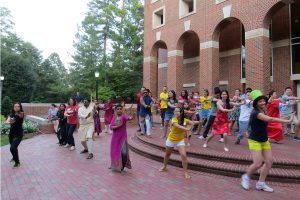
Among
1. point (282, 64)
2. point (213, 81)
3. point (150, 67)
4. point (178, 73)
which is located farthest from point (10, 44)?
point (282, 64)

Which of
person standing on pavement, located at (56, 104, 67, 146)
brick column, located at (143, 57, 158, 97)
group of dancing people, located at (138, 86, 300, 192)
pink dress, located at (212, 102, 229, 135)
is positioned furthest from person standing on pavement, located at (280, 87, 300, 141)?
brick column, located at (143, 57, 158, 97)

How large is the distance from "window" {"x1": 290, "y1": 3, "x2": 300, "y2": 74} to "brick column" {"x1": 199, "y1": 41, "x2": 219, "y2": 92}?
13.0 feet

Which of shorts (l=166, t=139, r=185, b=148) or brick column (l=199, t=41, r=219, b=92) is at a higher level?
brick column (l=199, t=41, r=219, b=92)

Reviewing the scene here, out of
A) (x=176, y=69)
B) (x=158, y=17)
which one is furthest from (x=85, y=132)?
(x=158, y=17)

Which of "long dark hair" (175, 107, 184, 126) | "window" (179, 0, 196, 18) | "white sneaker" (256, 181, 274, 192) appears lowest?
"white sneaker" (256, 181, 274, 192)

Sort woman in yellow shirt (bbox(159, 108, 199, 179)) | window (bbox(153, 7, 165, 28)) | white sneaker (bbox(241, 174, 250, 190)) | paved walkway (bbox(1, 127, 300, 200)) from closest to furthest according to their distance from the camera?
A: paved walkway (bbox(1, 127, 300, 200)), white sneaker (bbox(241, 174, 250, 190)), woman in yellow shirt (bbox(159, 108, 199, 179)), window (bbox(153, 7, 165, 28))

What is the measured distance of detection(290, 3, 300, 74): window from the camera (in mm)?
14711

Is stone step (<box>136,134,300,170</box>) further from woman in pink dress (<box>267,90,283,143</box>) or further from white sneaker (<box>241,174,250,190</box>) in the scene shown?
woman in pink dress (<box>267,90,283,143</box>)

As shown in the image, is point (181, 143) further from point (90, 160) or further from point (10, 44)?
point (10, 44)

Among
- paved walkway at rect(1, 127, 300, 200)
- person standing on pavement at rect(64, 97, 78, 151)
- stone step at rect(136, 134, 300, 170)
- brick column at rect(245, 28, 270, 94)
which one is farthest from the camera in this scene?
brick column at rect(245, 28, 270, 94)

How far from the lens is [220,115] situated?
26.1ft

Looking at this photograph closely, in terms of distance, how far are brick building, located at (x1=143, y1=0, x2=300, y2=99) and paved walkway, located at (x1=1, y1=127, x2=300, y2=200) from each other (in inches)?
329

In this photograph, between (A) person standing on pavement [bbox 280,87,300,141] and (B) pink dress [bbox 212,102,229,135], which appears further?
(A) person standing on pavement [bbox 280,87,300,141]

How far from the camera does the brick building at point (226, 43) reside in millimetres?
13562
